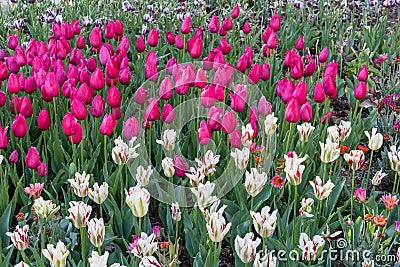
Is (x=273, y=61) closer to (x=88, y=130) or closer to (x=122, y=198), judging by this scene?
(x=88, y=130)

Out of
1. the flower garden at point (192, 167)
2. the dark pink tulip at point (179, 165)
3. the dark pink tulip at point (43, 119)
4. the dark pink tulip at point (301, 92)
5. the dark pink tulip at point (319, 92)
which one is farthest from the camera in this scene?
the dark pink tulip at point (319, 92)

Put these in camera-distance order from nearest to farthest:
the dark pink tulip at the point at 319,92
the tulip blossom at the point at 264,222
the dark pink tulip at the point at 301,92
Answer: the tulip blossom at the point at 264,222, the dark pink tulip at the point at 301,92, the dark pink tulip at the point at 319,92

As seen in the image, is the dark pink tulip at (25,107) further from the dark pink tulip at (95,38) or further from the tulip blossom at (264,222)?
the tulip blossom at (264,222)

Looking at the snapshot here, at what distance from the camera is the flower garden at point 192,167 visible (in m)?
2.49

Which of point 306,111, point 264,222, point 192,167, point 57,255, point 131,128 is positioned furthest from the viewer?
point 306,111

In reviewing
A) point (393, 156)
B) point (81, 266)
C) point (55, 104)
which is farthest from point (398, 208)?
point (55, 104)

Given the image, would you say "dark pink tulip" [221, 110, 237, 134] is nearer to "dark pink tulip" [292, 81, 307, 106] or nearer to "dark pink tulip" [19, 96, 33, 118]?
"dark pink tulip" [292, 81, 307, 106]

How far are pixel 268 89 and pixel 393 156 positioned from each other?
154 centimetres

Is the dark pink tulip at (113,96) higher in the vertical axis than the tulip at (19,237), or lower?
higher

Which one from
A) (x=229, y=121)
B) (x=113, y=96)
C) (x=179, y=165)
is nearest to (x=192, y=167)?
(x=179, y=165)

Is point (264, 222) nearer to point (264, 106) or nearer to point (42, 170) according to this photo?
point (264, 106)
